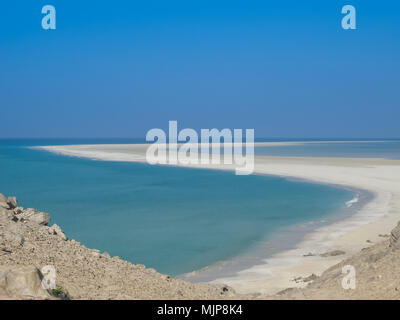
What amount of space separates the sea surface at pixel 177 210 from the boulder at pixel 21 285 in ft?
24.4

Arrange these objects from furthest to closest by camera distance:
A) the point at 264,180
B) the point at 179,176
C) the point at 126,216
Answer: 1. the point at 179,176
2. the point at 264,180
3. the point at 126,216

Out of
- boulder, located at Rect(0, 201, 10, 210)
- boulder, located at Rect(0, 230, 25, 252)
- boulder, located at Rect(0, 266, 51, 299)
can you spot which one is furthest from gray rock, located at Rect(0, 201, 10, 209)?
boulder, located at Rect(0, 266, 51, 299)

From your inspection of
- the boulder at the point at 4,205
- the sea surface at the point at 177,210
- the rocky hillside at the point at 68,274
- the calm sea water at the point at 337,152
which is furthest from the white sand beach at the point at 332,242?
the calm sea water at the point at 337,152

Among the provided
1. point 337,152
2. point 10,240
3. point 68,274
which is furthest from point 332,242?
point 337,152

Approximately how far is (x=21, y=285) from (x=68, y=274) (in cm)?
144

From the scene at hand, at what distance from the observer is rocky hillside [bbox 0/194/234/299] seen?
17.5 ft

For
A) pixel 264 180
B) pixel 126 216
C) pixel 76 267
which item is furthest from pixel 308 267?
pixel 264 180

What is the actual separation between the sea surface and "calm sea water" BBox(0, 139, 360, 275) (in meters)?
0.04

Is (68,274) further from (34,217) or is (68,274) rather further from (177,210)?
(177,210)

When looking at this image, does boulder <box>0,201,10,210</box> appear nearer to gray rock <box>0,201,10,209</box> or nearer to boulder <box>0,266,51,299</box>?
gray rock <box>0,201,10,209</box>

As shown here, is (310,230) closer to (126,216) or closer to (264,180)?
(126,216)

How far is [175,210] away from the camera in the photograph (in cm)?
2244

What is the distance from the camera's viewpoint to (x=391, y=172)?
34.8 meters

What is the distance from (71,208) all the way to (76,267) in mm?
17299
